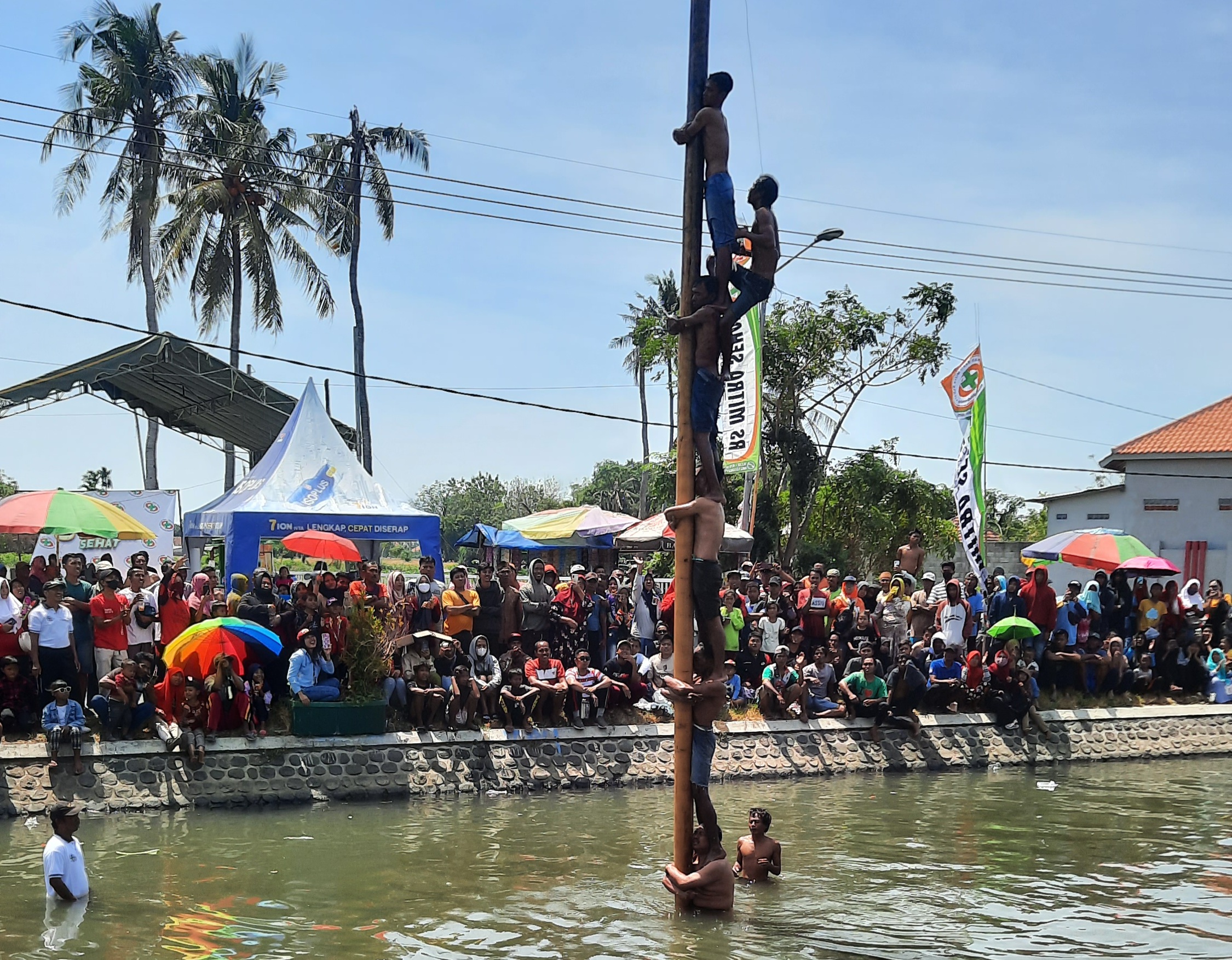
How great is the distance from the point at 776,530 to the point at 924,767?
14943 millimetres

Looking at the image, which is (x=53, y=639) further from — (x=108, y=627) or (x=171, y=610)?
(x=171, y=610)

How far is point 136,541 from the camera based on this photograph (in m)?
22.5

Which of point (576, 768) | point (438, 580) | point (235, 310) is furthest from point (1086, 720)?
point (235, 310)

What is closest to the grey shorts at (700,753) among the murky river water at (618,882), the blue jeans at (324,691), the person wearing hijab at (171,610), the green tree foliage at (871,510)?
the murky river water at (618,882)

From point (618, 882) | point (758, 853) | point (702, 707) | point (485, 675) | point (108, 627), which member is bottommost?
point (618, 882)

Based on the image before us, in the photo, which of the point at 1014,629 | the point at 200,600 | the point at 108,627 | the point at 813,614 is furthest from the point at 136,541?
the point at 1014,629

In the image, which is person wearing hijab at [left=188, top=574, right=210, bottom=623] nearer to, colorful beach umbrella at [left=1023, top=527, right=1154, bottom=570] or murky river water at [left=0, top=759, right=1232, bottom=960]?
murky river water at [left=0, top=759, right=1232, bottom=960]

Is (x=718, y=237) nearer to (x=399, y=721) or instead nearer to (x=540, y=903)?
(x=540, y=903)

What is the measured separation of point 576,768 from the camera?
1551cm

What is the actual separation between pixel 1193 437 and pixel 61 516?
29873 mm

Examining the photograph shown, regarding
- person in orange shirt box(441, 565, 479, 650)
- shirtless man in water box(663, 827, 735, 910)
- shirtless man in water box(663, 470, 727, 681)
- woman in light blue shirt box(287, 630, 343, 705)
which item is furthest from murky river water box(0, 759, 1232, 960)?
shirtless man in water box(663, 470, 727, 681)

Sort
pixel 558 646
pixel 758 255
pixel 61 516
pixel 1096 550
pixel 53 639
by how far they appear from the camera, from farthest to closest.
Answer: pixel 1096 550 < pixel 558 646 < pixel 61 516 < pixel 53 639 < pixel 758 255

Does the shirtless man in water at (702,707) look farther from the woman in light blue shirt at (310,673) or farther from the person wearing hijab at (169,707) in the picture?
the person wearing hijab at (169,707)

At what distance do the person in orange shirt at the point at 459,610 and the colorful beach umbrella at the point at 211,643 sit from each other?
2.53 meters
